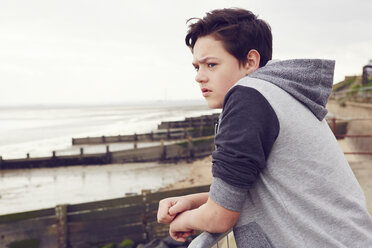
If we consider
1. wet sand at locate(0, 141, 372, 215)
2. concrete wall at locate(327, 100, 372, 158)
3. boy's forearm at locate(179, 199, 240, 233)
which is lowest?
wet sand at locate(0, 141, 372, 215)

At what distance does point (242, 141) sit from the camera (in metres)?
1.00

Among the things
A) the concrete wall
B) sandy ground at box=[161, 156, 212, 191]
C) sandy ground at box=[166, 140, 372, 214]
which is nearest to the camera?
sandy ground at box=[166, 140, 372, 214]

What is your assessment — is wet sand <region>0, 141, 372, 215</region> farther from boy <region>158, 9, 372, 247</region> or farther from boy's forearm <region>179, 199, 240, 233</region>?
boy's forearm <region>179, 199, 240, 233</region>

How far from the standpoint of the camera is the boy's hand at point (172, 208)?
142cm

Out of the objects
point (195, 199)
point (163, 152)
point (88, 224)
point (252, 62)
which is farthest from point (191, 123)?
point (252, 62)

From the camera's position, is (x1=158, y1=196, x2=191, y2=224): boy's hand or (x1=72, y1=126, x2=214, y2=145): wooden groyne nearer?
(x1=158, y1=196, x2=191, y2=224): boy's hand

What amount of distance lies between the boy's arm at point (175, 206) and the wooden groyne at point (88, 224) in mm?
7265

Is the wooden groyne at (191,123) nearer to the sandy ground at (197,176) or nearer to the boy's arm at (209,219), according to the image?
the sandy ground at (197,176)

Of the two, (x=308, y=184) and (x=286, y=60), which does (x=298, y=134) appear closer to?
(x=308, y=184)

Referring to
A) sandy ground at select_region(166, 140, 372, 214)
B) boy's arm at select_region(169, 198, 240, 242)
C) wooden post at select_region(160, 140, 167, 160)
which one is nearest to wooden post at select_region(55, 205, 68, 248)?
sandy ground at select_region(166, 140, 372, 214)

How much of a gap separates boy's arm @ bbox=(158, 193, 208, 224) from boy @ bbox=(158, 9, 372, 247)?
175 millimetres

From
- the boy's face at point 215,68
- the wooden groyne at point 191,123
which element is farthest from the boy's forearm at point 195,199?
the wooden groyne at point 191,123

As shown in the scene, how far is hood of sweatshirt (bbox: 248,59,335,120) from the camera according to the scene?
116 centimetres

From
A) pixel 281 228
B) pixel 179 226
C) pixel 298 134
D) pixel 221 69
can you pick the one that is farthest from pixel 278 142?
pixel 179 226
